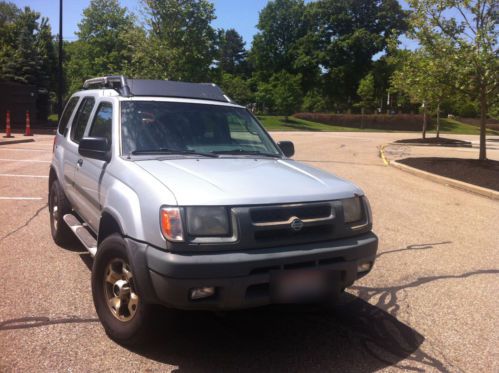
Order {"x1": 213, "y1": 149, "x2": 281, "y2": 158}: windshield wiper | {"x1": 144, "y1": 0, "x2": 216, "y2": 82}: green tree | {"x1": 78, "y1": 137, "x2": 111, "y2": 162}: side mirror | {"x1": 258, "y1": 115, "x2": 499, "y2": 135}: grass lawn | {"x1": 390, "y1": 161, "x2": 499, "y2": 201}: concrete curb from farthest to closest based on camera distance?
{"x1": 258, "y1": 115, "x2": 499, "y2": 135}: grass lawn
{"x1": 144, "y1": 0, "x2": 216, "y2": 82}: green tree
{"x1": 390, "y1": 161, "x2": 499, "y2": 201}: concrete curb
{"x1": 213, "y1": 149, "x2": 281, "y2": 158}: windshield wiper
{"x1": 78, "y1": 137, "x2": 111, "y2": 162}: side mirror

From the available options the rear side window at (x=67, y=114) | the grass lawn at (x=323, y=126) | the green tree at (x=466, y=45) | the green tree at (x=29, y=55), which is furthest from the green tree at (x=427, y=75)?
the grass lawn at (x=323, y=126)

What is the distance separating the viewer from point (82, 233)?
4.90 m

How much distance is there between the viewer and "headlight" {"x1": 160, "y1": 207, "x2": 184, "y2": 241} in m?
3.23

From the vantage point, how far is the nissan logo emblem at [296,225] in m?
3.43

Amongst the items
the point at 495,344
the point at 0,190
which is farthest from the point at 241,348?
the point at 0,190

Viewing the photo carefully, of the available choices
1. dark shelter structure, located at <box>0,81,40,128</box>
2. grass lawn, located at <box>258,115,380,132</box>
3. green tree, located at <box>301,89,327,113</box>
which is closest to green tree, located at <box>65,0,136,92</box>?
dark shelter structure, located at <box>0,81,40,128</box>

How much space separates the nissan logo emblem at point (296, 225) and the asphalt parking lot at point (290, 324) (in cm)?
94

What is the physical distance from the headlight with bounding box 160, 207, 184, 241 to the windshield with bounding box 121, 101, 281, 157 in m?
1.12

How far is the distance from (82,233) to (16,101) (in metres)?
30.9

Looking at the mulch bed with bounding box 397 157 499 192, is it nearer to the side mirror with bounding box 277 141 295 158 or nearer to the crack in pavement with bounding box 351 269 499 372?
the crack in pavement with bounding box 351 269 499 372

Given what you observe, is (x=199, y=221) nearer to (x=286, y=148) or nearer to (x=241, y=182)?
(x=241, y=182)

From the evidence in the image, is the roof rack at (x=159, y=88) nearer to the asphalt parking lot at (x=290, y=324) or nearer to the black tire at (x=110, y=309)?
the black tire at (x=110, y=309)

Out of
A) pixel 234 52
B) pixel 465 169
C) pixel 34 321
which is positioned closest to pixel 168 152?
pixel 34 321

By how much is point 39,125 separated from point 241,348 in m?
34.4
